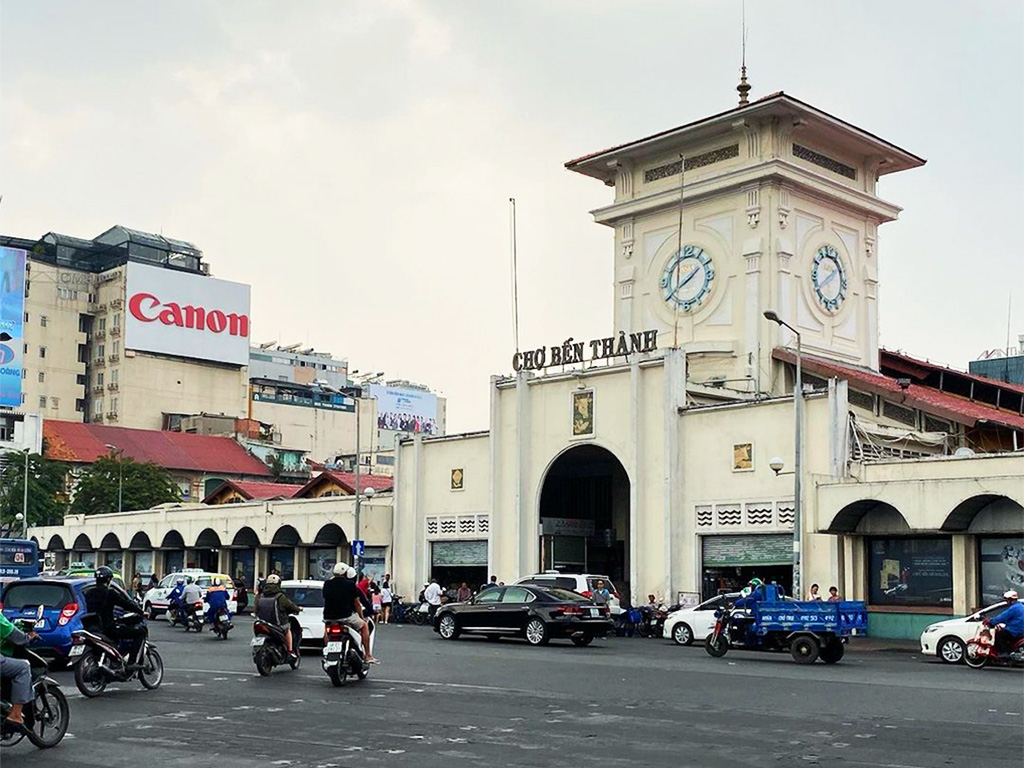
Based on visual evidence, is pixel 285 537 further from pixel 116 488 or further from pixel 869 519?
pixel 869 519

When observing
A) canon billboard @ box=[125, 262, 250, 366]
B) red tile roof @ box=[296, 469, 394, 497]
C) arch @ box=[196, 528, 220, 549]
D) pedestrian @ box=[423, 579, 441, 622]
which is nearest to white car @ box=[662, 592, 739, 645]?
pedestrian @ box=[423, 579, 441, 622]

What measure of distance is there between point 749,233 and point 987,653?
2488 centimetres

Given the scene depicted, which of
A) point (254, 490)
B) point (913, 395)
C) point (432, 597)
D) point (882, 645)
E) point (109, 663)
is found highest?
point (913, 395)

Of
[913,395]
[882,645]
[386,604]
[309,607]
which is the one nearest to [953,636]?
[882,645]

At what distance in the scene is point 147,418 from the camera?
126m

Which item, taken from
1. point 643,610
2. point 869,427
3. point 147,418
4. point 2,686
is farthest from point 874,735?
point 147,418

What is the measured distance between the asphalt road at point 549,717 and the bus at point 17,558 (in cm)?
1549

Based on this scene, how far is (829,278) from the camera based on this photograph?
49969 mm

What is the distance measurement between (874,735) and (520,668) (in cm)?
1016

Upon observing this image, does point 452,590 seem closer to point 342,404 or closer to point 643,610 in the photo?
point 643,610

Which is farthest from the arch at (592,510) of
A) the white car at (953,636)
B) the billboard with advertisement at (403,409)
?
the billboard with advertisement at (403,409)

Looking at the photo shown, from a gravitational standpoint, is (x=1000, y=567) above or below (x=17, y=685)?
above

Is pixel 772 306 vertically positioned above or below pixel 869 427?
above

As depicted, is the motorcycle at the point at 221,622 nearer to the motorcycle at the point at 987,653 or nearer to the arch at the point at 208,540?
the motorcycle at the point at 987,653
